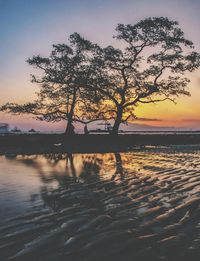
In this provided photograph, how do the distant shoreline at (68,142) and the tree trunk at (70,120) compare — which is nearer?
the distant shoreline at (68,142)

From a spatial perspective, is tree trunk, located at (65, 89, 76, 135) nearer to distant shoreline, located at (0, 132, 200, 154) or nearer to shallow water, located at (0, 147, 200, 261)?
distant shoreline, located at (0, 132, 200, 154)

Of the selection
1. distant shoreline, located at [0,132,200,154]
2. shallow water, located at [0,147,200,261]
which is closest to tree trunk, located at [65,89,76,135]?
distant shoreline, located at [0,132,200,154]

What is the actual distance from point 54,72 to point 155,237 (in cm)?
3258

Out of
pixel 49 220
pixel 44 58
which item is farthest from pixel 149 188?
pixel 44 58

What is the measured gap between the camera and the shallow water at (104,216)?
4852 millimetres

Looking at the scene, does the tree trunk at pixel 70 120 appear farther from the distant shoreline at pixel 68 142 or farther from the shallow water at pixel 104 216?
the shallow water at pixel 104 216

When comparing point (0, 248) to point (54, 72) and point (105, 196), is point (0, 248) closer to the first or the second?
point (105, 196)

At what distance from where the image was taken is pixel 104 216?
22.2 ft

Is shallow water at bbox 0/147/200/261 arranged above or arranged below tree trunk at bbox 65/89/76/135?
below

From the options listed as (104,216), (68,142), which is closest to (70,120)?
(68,142)

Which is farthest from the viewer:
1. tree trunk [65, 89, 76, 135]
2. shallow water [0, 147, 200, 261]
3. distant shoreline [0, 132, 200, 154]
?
tree trunk [65, 89, 76, 135]

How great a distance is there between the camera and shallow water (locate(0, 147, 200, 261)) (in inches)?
191

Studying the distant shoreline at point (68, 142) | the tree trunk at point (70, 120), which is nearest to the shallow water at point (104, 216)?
the distant shoreline at point (68, 142)

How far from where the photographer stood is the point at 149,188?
33.2 ft
